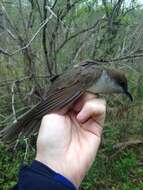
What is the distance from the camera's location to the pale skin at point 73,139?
2.57 meters

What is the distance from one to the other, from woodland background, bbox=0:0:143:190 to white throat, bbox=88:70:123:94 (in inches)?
64.2

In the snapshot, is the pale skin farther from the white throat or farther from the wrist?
the white throat

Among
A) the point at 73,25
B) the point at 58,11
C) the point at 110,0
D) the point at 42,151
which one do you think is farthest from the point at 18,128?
the point at 110,0

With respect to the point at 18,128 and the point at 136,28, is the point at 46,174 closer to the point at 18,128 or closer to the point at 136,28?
the point at 18,128

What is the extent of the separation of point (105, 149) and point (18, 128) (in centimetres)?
312

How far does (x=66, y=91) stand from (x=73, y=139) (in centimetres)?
58

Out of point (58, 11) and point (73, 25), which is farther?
point (73, 25)

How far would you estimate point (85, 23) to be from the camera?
6.28m

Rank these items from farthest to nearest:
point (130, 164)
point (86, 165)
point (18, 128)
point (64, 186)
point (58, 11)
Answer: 1. point (130, 164)
2. point (58, 11)
3. point (18, 128)
4. point (86, 165)
5. point (64, 186)

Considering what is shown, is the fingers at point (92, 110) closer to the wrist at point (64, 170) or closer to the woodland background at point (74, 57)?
the wrist at point (64, 170)

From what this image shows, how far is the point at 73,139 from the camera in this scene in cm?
279

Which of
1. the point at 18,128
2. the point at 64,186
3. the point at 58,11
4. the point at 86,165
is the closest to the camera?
the point at 64,186

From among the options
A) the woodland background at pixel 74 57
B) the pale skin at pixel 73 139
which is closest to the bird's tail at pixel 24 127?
the pale skin at pixel 73 139

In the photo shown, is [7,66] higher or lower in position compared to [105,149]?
higher
